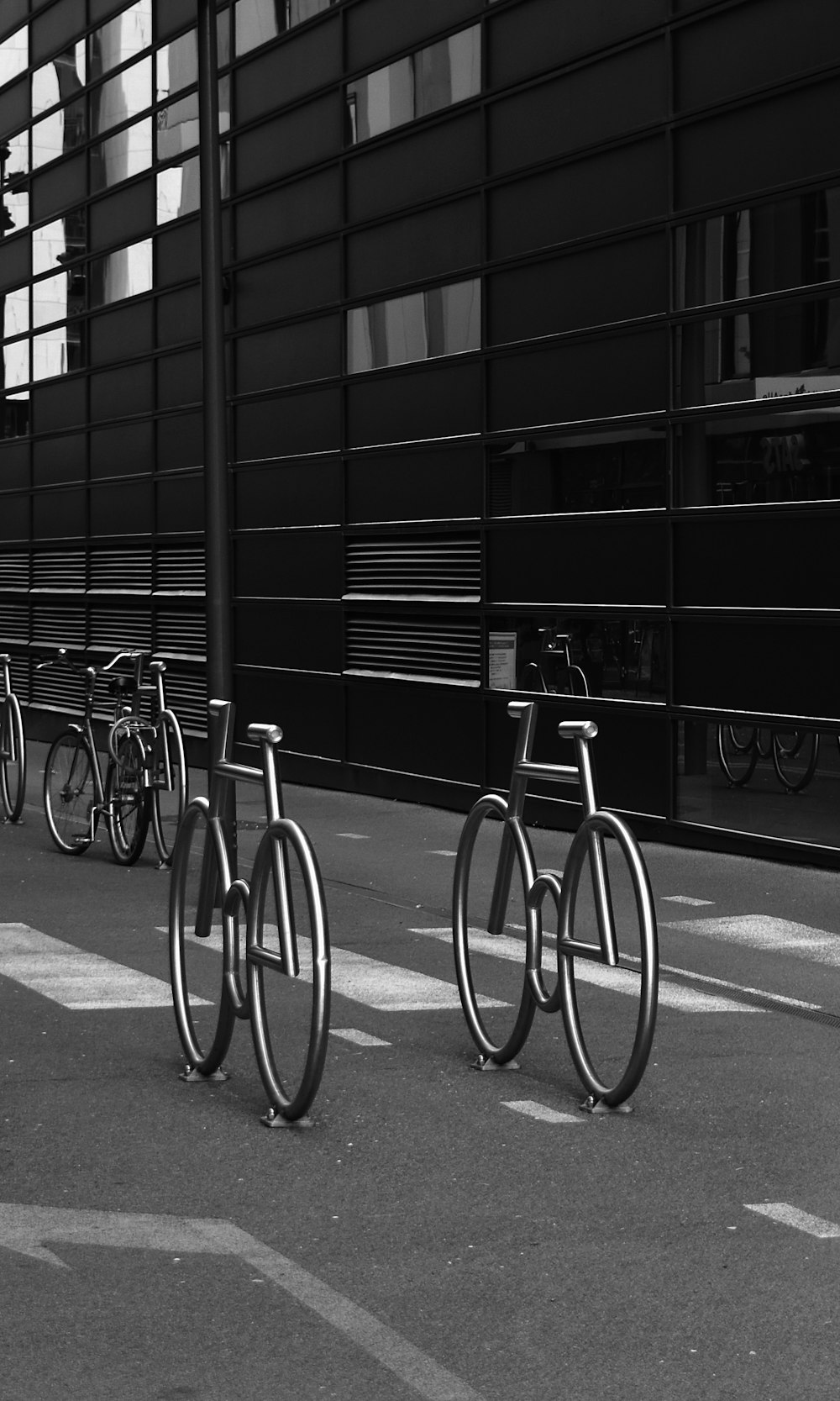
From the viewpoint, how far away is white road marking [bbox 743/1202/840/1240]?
4910mm

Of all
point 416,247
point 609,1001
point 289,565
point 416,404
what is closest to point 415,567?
point 416,404

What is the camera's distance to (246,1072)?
21.8 ft

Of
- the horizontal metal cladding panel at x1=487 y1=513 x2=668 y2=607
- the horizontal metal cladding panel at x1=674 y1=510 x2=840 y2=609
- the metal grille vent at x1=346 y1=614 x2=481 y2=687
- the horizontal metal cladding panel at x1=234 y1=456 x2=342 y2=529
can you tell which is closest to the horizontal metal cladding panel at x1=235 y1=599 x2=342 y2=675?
the metal grille vent at x1=346 y1=614 x2=481 y2=687

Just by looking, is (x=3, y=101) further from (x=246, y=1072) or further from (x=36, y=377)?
(x=246, y=1072)

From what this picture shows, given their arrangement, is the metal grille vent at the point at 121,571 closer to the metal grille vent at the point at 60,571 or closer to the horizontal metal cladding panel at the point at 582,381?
the metal grille vent at the point at 60,571

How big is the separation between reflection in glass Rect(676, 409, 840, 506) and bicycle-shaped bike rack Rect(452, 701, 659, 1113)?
4.72 meters

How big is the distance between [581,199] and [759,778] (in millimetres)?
4291

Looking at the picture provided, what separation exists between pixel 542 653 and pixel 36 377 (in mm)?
11489

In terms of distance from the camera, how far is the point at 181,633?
20266 millimetres

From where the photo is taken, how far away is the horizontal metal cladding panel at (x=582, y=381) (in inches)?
498

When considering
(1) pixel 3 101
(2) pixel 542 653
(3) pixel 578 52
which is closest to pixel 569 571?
(2) pixel 542 653

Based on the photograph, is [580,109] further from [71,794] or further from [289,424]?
[71,794]

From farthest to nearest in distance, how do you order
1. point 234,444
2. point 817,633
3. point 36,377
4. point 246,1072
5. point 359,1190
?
point 36,377
point 234,444
point 817,633
point 246,1072
point 359,1190

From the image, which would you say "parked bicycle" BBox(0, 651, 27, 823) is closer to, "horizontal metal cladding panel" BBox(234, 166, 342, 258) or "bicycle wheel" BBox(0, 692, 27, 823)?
"bicycle wheel" BBox(0, 692, 27, 823)
